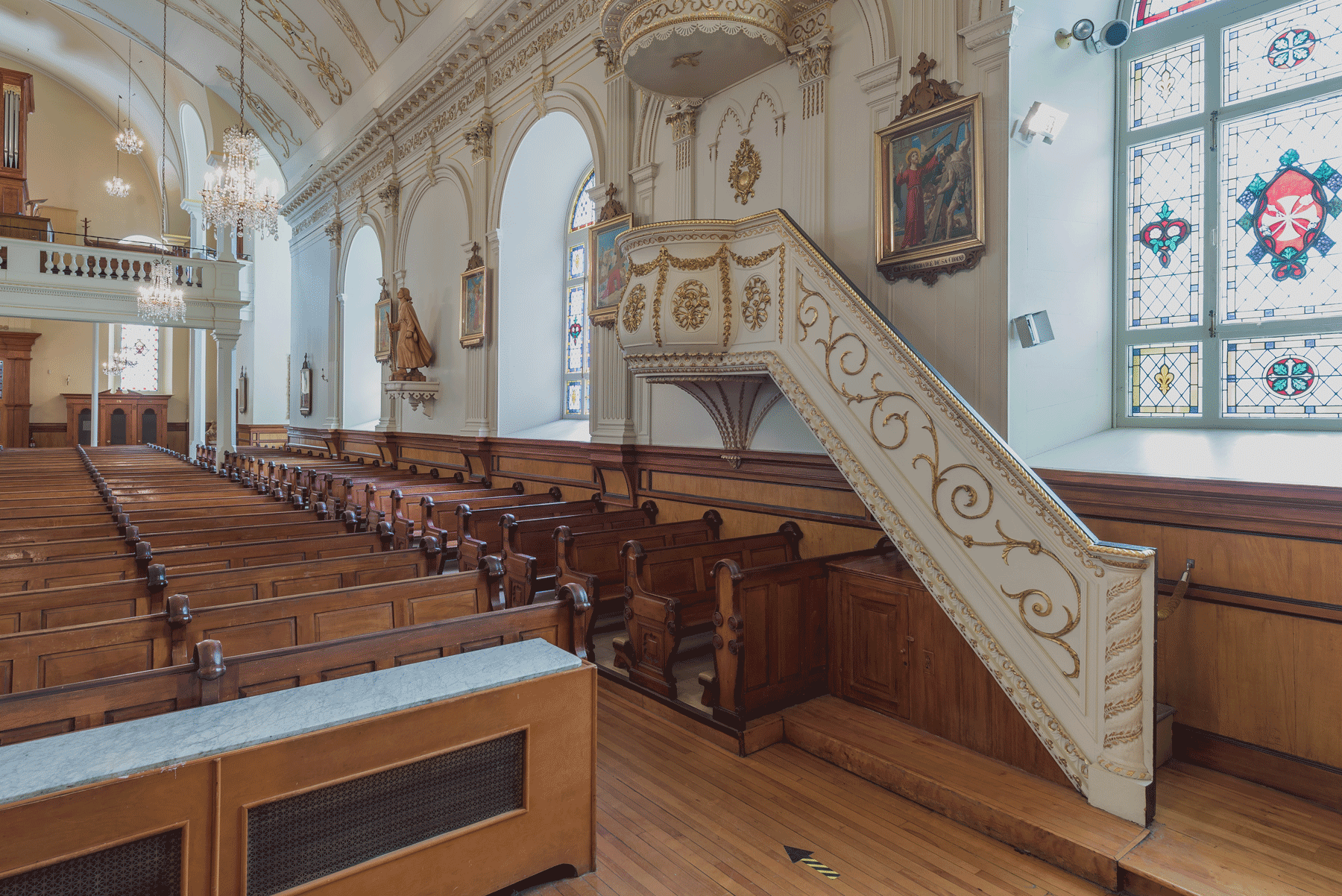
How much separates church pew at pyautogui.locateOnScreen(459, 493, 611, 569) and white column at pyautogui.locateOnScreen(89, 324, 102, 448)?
18118 millimetres

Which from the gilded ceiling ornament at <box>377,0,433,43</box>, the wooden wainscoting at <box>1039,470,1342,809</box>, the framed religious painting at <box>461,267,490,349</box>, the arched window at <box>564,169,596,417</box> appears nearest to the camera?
the wooden wainscoting at <box>1039,470,1342,809</box>

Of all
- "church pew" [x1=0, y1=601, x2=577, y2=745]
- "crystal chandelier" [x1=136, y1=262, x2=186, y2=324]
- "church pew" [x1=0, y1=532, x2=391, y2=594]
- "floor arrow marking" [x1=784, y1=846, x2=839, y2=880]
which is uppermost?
"crystal chandelier" [x1=136, y1=262, x2=186, y2=324]

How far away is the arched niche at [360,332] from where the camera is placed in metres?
12.9

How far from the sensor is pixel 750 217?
4.44 meters

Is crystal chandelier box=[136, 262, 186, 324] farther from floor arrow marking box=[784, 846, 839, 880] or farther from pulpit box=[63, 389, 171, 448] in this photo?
floor arrow marking box=[784, 846, 839, 880]

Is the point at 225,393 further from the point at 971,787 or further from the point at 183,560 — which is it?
the point at 971,787

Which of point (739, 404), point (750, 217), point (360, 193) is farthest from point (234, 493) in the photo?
point (360, 193)

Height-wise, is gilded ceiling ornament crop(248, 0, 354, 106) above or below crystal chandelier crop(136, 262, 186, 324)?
above

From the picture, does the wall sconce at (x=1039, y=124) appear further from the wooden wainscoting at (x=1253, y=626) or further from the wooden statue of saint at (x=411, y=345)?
the wooden statue of saint at (x=411, y=345)

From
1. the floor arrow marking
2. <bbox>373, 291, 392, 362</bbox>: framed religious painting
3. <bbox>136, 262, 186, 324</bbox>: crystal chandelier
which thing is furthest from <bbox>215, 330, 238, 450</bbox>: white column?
the floor arrow marking

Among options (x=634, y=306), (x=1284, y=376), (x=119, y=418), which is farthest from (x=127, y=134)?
(x=1284, y=376)

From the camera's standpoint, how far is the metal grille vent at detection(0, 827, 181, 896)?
1526 mm

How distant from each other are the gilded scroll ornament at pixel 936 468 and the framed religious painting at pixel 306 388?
43.0 feet

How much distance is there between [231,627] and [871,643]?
2.93 metres
